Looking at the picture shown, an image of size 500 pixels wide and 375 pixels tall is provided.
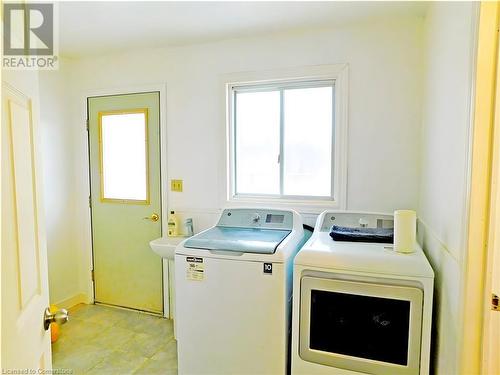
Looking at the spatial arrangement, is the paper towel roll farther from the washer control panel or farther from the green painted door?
the green painted door

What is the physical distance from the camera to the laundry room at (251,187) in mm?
1093

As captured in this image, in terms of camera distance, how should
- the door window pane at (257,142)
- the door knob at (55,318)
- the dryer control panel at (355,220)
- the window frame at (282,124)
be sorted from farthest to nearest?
the door window pane at (257,142) < the window frame at (282,124) < the dryer control panel at (355,220) < the door knob at (55,318)

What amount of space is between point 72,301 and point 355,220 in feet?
9.39

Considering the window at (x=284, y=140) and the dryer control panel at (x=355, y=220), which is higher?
the window at (x=284, y=140)

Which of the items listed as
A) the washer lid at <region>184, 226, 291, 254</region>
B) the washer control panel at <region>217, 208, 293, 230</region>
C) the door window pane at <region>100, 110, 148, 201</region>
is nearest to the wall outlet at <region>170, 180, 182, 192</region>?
the door window pane at <region>100, 110, 148, 201</region>

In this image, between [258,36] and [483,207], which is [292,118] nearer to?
[258,36]

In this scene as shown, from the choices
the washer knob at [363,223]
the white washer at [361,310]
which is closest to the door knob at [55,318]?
the white washer at [361,310]

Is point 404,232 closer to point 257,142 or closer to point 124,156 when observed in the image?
point 257,142

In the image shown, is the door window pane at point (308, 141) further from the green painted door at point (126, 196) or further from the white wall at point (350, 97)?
the green painted door at point (126, 196)

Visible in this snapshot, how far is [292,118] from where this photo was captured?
2627mm

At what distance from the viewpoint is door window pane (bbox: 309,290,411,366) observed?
1557 millimetres

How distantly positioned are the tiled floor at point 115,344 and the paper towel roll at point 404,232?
1741 millimetres

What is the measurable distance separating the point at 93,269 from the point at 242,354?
6.89 ft

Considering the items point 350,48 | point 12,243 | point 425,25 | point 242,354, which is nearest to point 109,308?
point 242,354
